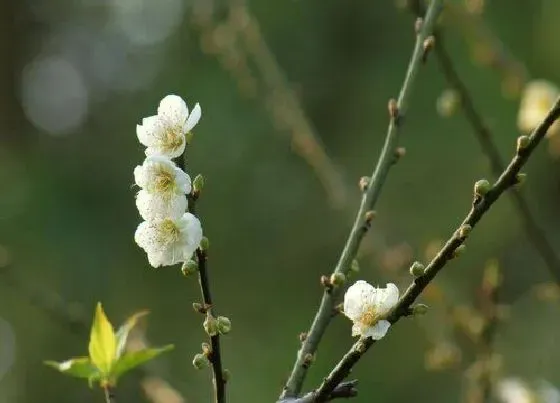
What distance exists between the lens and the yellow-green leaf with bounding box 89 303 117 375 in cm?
75

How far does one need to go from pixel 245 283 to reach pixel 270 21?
4.81 ft

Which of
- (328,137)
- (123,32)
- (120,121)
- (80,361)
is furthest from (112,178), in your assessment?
(80,361)

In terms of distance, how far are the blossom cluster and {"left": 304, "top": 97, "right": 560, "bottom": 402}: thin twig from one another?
121 mm

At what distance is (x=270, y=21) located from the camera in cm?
479

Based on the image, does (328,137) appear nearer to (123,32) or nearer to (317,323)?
(123,32)

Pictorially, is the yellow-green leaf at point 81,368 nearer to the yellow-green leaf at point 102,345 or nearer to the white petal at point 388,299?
the yellow-green leaf at point 102,345

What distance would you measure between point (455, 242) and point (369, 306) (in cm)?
9

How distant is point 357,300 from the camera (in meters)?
0.69

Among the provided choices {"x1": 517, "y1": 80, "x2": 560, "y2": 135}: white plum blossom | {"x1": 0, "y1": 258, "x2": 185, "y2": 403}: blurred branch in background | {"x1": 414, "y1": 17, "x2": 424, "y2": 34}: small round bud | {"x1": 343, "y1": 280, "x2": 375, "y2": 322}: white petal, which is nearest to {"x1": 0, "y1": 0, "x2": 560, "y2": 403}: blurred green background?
{"x1": 517, "y1": 80, "x2": 560, "y2": 135}: white plum blossom

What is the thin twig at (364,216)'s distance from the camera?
2.18ft

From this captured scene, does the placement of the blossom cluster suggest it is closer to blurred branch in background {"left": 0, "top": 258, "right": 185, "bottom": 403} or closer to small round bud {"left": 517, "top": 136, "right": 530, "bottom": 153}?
small round bud {"left": 517, "top": 136, "right": 530, "bottom": 153}

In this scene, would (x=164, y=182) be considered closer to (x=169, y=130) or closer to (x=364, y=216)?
(x=169, y=130)

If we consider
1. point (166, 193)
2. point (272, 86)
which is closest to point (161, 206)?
point (166, 193)

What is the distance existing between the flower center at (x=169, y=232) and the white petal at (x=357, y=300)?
0.41 ft
